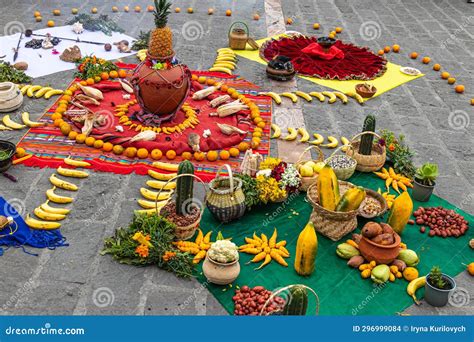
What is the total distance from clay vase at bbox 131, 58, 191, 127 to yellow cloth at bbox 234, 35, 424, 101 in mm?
3543

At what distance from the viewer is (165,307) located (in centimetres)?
552

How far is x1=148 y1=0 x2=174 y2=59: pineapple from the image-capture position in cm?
778

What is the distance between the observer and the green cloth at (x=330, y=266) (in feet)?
18.8

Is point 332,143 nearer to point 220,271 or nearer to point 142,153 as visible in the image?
point 142,153

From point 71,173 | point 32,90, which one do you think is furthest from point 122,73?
point 71,173

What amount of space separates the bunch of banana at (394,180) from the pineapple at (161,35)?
3.70 metres

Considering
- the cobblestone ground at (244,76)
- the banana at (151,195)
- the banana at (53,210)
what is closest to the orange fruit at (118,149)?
the cobblestone ground at (244,76)

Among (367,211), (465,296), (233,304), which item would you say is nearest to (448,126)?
(367,211)

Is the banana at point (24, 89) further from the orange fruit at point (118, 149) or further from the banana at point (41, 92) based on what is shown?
the orange fruit at point (118, 149)

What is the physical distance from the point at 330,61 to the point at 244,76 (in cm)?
206

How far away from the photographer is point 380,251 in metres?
6.07

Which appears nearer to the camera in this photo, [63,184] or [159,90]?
[63,184]

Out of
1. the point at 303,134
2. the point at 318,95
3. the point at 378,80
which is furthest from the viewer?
the point at 378,80

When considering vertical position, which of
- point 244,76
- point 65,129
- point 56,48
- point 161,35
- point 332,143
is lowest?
point 56,48
